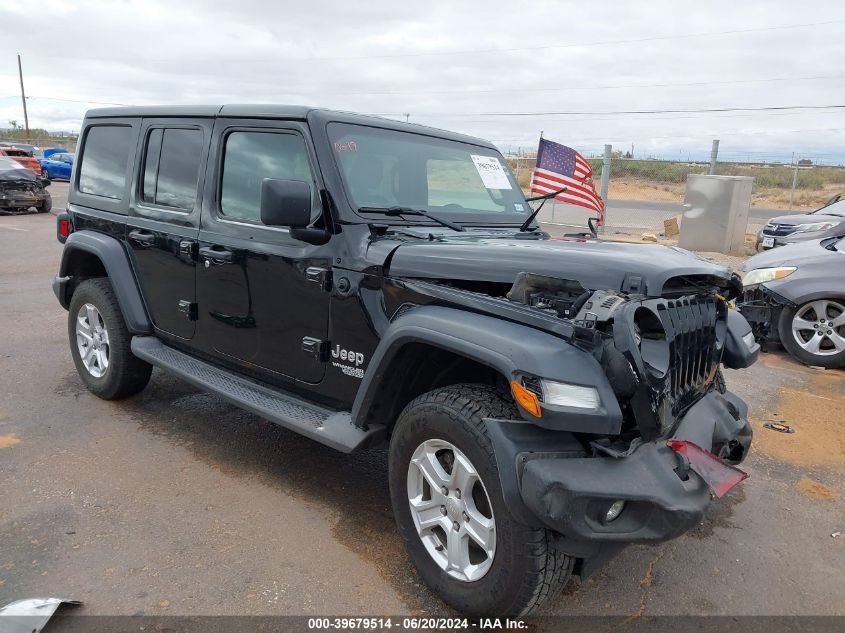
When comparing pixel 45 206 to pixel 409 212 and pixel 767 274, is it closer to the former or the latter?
pixel 409 212

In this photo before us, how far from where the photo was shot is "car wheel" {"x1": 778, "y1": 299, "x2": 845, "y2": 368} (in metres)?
6.09

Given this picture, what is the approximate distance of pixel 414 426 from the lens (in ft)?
8.79

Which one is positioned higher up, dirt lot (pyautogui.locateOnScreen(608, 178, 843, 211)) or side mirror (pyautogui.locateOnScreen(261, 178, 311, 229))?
side mirror (pyautogui.locateOnScreen(261, 178, 311, 229))

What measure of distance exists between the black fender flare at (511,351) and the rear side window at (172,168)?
192 cm

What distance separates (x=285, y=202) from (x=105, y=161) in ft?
8.22

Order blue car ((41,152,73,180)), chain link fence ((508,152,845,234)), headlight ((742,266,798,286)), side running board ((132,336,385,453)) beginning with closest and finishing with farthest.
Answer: side running board ((132,336,385,453))
headlight ((742,266,798,286))
chain link fence ((508,152,845,234))
blue car ((41,152,73,180))

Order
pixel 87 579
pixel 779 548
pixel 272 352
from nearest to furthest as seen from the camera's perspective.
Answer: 1. pixel 87 579
2. pixel 779 548
3. pixel 272 352

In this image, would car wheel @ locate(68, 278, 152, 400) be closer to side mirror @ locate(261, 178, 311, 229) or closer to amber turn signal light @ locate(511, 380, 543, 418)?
side mirror @ locate(261, 178, 311, 229)

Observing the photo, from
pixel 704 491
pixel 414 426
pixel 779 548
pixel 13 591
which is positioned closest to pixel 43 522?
pixel 13 591

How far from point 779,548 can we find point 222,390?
2.92m

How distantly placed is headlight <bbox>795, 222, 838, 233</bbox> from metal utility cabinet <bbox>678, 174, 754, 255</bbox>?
1.58 m

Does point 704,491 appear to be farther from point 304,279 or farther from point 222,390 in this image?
point 222,390

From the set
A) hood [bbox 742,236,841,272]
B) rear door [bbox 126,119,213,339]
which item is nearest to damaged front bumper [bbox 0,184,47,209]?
rear door [bbox 126,119,213,339]

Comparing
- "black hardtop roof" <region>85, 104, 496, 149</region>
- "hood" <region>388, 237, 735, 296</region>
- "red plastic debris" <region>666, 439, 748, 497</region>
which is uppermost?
"black hardtop roof" <region>85, 104, 496, 149</region>
